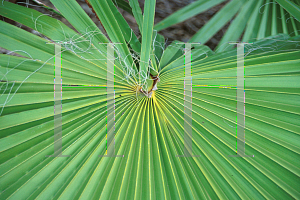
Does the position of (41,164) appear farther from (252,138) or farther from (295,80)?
(295,80)

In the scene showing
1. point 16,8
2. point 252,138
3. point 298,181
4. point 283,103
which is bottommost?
point 298,181

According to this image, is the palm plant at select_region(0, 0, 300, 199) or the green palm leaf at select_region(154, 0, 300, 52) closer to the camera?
the palm plant at select_region(0, 0, 300, 199)

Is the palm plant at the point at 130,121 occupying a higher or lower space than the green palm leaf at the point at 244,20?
lower

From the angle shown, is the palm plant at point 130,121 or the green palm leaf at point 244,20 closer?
the palm plant at point 130,121

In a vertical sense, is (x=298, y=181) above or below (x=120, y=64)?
below

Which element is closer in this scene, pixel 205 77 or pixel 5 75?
pixel 5 75

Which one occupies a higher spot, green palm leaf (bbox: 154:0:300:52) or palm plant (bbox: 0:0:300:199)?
green palm leaf (bbox: 154:0:300:52)

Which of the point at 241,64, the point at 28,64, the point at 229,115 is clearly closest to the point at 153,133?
the point at 229,115
